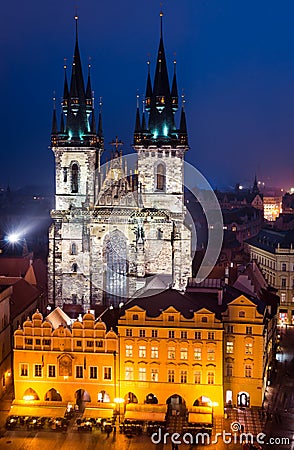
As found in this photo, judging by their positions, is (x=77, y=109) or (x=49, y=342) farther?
(x=77, y=109)

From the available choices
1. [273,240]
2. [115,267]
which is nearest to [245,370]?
[115,267]

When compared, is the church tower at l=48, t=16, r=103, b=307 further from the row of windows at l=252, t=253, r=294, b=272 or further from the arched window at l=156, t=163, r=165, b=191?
the row of windows at l=252, t=253, r=294, b=272

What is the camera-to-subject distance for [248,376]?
176 ft

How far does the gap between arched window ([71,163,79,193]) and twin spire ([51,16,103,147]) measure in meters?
2.81

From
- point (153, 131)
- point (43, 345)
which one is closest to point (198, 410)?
point (43, 345)

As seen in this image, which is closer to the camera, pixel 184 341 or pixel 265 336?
pixel 184 341

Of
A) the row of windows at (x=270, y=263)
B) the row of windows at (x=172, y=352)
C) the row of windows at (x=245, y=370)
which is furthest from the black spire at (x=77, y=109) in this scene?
the row of windows at (x=270, y=263)

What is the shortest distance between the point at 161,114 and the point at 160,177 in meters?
7.67

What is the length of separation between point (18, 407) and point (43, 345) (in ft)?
18.7

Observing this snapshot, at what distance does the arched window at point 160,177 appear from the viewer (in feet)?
235

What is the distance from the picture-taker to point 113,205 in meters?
70.8

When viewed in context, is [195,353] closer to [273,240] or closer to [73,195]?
[73,195]

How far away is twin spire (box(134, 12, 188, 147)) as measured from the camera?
70.9 metres

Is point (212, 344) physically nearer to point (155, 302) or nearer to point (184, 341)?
point (184, 341)
